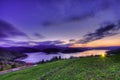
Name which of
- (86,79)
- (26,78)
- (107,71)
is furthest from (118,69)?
(26,78)

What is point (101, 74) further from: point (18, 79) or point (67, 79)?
point (18, 79)

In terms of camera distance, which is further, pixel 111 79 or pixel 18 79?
pixel 18 79

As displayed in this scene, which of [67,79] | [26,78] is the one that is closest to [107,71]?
[67,79]

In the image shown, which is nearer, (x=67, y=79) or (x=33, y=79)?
(x=67, y=79)

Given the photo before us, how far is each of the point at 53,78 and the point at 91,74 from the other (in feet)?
21.8

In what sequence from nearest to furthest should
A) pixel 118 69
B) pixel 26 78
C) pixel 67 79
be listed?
pixel 67 79
pixel 118 69
pixel 26 78

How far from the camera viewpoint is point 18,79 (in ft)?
152

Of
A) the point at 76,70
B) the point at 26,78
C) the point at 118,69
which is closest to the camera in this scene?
the point at 118,69

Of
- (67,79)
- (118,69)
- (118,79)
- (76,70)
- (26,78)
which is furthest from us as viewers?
(26,78)

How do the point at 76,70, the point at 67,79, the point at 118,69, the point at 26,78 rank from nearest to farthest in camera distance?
1. the point at 67,79
2. the point at 118,69
3. the point at 76,70
4. the point at 26,78

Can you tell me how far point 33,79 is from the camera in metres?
42.1

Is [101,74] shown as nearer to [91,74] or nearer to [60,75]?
[91,74]

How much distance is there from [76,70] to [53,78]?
5743mm

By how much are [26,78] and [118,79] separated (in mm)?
20648
